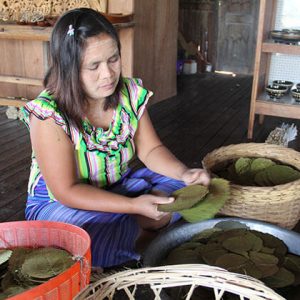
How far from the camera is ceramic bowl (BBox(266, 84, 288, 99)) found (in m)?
3.09

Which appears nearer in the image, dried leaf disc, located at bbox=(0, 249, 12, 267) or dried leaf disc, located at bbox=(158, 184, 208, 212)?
dried leaf disc, located at bbox=(0, 249, 12, 267)

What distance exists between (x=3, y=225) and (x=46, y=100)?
426 millimetres

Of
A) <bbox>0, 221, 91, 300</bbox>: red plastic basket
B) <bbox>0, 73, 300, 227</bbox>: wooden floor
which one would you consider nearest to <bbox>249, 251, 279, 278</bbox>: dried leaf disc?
<bbox>0, 221, 91, 300</bbox>: red plastic basket

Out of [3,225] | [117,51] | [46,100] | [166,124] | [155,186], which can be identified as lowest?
[166,124]

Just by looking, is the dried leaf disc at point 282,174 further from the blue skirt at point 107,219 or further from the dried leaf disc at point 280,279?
the dried leaf disc at point 280,279

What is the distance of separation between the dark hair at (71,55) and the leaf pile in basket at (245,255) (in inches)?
20.5

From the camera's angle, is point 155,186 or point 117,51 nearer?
point 117,51

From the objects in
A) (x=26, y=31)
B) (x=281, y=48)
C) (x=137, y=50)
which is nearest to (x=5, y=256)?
(x=281, y=48)

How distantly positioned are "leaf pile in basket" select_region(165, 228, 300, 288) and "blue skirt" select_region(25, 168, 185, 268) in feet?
0.82

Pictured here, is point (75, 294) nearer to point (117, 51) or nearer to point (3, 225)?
point (3, 225)

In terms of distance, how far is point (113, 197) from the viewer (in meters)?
1.36

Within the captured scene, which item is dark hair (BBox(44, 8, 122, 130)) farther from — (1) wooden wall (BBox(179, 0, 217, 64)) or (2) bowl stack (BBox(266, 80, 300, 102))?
(1) wooden wall (BBox(179, 0, 217, 64))

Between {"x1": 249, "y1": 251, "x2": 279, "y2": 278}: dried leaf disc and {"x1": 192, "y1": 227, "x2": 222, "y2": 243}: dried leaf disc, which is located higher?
{"x1": 249, "y1": 251, "x2": 279, "y2": 278}: dried leaf disc

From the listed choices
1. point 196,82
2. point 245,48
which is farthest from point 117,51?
point 245,48
